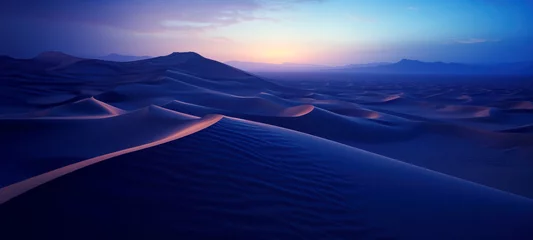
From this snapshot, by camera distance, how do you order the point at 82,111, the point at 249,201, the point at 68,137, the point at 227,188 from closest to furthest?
the point at 249,201, the point at 227,188, the point at 68,137, the point at 82,111

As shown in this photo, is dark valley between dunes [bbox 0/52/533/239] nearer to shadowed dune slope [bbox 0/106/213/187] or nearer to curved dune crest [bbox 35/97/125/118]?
shadowed dune slope [bbox 0/106/213/187]

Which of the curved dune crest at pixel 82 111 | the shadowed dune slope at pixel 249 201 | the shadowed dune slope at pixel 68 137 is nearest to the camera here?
the shadowed dune slope at pixel 249 201

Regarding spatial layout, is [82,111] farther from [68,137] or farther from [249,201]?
[249,201]

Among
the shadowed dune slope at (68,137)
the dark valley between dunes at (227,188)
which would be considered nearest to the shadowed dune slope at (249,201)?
the dark valley between dunes at (227,188)

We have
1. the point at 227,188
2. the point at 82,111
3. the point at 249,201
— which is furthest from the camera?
the point at 82,111

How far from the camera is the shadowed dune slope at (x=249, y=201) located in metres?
2.01

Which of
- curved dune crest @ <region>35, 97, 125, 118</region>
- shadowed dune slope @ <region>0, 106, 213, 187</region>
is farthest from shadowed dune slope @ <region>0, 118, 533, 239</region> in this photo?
curved dune crest @ <region>35, 97, 125, 118</region>

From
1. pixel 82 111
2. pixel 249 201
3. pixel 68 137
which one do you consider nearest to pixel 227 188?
pixel 249 201

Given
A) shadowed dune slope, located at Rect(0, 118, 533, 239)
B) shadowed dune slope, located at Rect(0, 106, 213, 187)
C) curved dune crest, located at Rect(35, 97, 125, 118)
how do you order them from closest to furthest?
shadowed dune slope, located at Rect(0, 118, 533, 239) → shadowed dune slope, located at Rect(0, 106, 213, 187) → curved dune crest, located at Rect(35, 97, 125, 118)

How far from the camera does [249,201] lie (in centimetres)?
253

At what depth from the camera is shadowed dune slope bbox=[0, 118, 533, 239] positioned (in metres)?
2.01

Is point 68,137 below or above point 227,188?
below

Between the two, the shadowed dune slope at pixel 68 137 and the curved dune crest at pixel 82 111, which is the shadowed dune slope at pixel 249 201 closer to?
the shadowed dune slope at pixel 68 137

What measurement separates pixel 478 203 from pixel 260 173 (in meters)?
1.95
